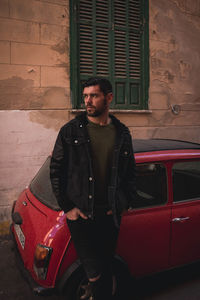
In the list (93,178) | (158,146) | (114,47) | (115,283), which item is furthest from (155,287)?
(114,47)

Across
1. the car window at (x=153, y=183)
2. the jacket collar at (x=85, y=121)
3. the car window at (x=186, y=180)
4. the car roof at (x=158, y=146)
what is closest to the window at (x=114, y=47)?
the car roof at (x=158, y=146)

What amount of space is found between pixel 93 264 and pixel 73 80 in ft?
14.0

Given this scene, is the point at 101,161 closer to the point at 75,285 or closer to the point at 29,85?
the point at 75,285

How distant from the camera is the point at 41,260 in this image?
254 cm

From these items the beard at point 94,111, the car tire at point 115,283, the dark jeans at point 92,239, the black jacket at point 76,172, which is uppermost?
the beard at point 94,111

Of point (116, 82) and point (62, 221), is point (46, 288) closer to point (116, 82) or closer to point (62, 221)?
point (62, 221)

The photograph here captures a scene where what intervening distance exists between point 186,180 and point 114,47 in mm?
4021

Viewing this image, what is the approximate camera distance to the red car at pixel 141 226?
258 cm

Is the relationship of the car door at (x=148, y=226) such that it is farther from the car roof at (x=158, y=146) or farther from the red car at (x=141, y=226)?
the car roof at (x=158, y=146)

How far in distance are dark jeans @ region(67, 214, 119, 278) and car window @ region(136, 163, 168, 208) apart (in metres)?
0.73

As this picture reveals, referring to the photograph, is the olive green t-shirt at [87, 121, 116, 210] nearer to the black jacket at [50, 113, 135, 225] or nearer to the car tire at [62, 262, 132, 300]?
the black jacket at [50, 113, 135, 225]

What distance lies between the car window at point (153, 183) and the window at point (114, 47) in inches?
130

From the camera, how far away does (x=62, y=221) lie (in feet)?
8.65

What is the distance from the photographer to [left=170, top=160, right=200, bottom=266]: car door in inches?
122
